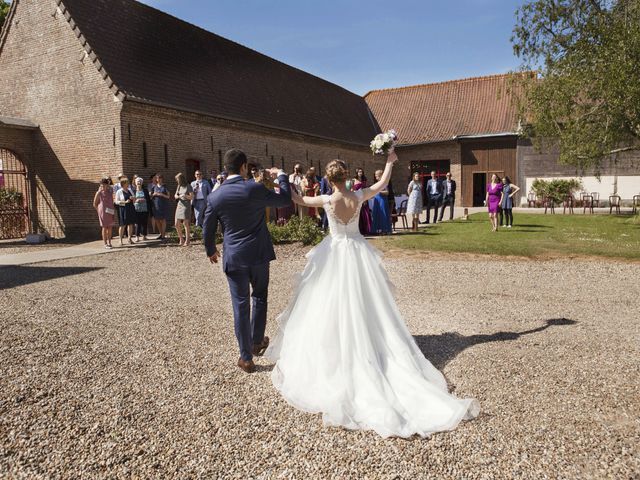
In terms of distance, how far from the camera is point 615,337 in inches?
200

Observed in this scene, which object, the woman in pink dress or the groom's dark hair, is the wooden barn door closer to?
the woman in pink dress

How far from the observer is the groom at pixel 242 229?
423cm

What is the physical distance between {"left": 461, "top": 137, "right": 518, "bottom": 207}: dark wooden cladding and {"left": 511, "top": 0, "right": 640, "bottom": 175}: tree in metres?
9.85

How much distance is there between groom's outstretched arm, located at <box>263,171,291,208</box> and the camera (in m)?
4.28

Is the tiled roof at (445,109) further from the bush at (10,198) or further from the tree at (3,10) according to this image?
the tree at (3,10)

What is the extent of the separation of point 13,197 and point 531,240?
16815 millimetres

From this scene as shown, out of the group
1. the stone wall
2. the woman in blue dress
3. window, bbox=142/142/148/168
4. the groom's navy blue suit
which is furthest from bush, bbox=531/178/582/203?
the groom's navy blue suit

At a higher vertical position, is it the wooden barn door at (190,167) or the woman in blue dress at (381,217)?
the wooden barn door at (190,167)

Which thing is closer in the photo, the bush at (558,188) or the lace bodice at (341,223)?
the lace bodice at (341,223)

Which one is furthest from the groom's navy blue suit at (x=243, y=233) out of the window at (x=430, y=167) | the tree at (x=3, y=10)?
the window at (x=430, y=167)

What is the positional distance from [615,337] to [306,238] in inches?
321

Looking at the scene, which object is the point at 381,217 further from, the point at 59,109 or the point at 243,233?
the point at 59,109

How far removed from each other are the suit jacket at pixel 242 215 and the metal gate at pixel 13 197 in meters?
15.9

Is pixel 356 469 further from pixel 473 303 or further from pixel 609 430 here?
pixel 473 303
